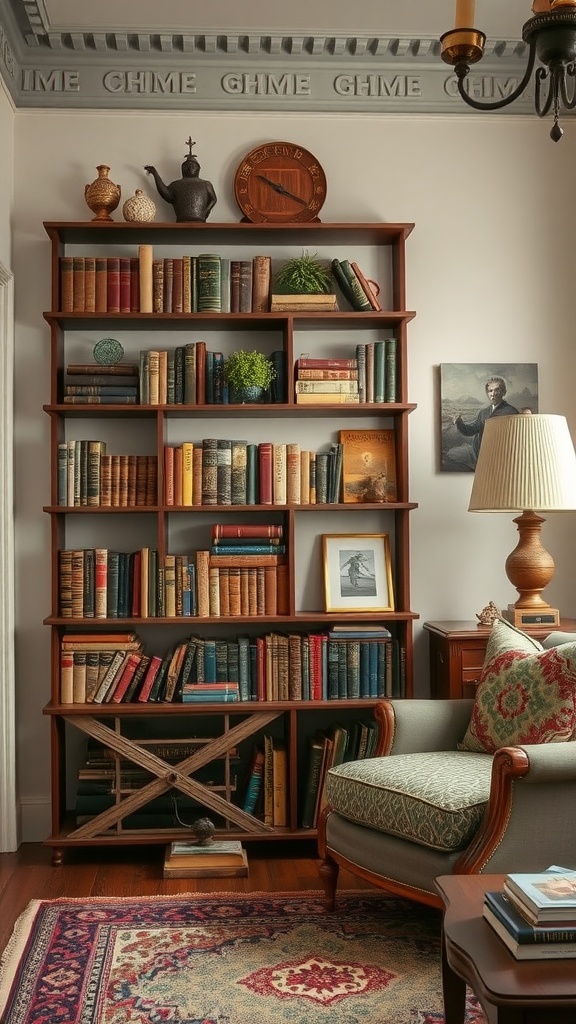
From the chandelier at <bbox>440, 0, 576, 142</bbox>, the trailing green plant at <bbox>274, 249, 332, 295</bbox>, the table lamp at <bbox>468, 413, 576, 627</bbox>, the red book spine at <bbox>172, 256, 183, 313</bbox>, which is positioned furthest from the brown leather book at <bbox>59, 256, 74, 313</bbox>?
the chandelier at <bbox>440, 0, 576, 142</bbox>

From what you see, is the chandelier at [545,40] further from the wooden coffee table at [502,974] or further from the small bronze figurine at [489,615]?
the small bronze figurine at [489,615]

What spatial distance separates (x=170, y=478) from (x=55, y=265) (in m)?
A: 0.92

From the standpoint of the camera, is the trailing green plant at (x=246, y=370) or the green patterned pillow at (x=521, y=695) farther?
the trailing green plant at (x=246, y=370)

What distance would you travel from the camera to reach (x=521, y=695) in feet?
9.97

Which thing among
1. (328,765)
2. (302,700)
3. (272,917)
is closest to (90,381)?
(302,700)

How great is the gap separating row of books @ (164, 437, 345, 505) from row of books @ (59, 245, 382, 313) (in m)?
0.55

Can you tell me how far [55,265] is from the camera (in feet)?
12.5

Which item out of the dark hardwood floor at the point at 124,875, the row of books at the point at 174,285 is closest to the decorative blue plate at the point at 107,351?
the row of books at the point at 174,285

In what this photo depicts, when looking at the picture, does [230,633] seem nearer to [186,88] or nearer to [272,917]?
[272,917]

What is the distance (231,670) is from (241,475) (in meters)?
0.74

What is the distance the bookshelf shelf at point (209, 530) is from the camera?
3762 millimetres

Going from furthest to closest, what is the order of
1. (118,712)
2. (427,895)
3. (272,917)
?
(118,712), (272,917), (427,895)

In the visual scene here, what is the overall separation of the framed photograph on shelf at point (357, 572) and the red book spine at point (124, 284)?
46.8 inches

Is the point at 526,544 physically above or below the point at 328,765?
above
